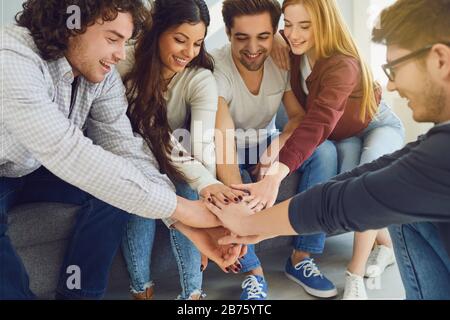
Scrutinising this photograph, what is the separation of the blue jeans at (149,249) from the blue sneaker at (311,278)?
0.72ft

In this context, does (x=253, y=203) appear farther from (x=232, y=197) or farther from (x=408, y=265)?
(x=408, y=265)

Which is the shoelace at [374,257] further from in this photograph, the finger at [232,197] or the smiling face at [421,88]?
the smiling face at [421,88]

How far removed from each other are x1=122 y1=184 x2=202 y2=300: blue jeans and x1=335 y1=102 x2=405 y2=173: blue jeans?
1.32 ft

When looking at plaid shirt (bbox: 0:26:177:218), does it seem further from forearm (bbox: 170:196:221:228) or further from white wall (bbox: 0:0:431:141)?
white wall (bbox: 0:0:431:141)

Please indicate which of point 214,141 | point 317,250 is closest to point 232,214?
point 214,141

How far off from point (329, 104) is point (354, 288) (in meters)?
0.42

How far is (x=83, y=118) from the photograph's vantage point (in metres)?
1.13

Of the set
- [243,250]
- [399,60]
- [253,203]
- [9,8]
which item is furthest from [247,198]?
[9,8]

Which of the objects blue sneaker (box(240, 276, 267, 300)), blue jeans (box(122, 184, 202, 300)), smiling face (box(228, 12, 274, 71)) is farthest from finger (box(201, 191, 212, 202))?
smiling face (box(228, 12, 274, 71))

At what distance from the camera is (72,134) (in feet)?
3.21

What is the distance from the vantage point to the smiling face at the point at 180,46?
1.17m

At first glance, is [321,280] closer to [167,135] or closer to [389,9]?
[167,135]
